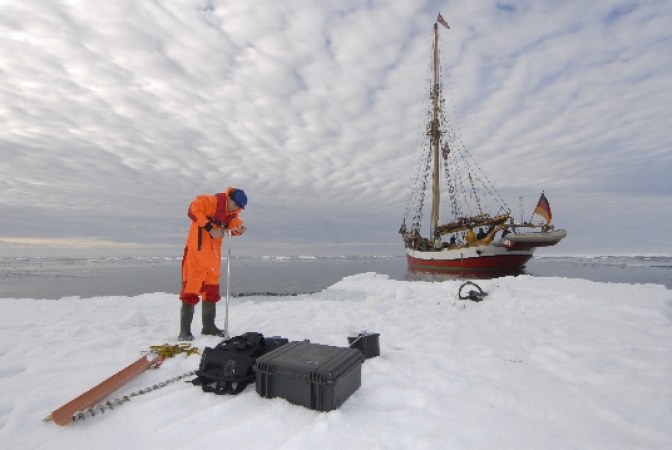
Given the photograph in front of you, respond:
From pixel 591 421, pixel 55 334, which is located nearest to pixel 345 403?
pixel 591 421

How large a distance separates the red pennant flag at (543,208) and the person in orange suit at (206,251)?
29.3 m

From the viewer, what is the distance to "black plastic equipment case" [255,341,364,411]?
2.50m

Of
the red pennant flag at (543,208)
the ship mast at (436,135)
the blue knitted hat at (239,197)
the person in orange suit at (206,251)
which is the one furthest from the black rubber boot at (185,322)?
the ship mast at (436,135)

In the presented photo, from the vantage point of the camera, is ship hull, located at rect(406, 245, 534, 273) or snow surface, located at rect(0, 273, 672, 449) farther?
ship hull, located at rect(406, 245, 534, 273)

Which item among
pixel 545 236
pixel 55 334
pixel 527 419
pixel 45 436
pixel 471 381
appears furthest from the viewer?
pixel 545 236

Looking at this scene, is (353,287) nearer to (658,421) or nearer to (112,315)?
(112,315)

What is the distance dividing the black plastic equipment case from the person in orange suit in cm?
232

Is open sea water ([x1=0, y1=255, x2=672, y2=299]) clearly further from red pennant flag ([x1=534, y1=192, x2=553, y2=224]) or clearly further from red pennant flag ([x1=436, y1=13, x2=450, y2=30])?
red pennant flag ([x1=436, y1=13, x2=450, y2=30])

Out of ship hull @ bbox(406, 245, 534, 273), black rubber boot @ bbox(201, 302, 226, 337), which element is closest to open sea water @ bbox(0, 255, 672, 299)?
ship hull @ bbox(406, 245, 534, 273)

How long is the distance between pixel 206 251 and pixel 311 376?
9.58ft

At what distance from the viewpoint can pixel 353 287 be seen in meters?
12.5

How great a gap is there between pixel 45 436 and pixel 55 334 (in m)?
3.26

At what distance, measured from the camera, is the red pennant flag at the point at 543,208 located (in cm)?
2752

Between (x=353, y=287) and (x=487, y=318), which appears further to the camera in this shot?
(x=353, y=287)
